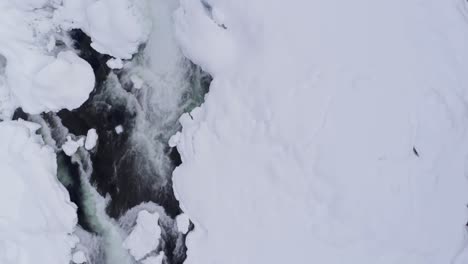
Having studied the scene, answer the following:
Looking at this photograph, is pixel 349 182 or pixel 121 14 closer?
pixel 349 182

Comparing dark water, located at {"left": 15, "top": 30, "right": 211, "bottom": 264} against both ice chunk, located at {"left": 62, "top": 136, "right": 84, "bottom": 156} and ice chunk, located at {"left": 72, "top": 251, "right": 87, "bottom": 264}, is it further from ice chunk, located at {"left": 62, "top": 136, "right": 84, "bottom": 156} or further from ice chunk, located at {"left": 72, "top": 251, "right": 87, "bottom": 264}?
ice chunk, located at {"left": 72, "top": 251, "right": 87, "bottom": 264}

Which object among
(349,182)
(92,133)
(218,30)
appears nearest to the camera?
(349,182)

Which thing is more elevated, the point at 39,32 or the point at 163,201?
the point at 39,32

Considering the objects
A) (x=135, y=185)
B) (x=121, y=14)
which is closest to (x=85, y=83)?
(x=121, y=14)

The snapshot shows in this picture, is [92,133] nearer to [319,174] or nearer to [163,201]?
[163,201]

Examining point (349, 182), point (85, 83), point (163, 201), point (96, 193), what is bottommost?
point (96, 193)

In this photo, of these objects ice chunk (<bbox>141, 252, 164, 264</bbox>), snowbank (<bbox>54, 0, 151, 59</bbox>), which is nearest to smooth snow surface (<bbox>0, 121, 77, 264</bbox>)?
ice chunk (<bbox>141, 252, 164, 264</bbox>)

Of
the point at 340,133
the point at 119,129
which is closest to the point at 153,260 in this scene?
the point at 119,129
